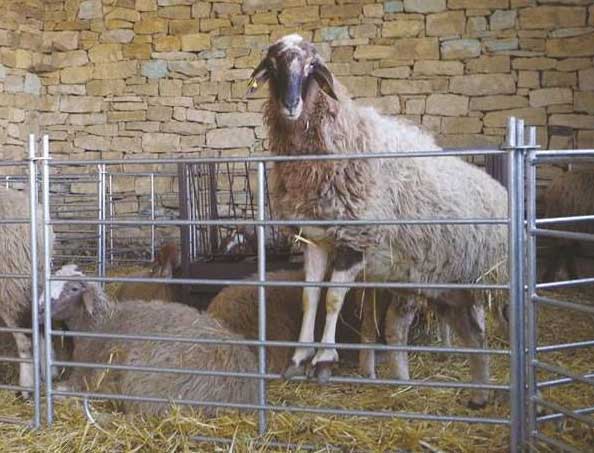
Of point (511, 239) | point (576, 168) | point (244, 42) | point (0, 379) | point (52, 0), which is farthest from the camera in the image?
point (52, 0)

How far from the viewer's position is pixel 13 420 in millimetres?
3887

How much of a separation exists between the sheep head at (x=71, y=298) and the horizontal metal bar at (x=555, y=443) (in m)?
2.81

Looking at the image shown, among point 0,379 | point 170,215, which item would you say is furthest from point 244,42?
point 0,379

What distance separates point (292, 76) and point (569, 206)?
4594 millimetres

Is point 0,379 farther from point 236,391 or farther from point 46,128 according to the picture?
point 46,128

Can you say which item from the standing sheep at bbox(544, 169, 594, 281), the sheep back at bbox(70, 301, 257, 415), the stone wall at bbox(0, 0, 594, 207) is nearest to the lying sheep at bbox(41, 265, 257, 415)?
the sheep back at bbox(70, 301, 257, 415)

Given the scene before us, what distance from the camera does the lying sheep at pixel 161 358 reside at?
393 centimetres

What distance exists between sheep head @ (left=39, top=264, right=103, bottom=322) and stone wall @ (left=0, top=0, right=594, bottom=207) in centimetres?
469

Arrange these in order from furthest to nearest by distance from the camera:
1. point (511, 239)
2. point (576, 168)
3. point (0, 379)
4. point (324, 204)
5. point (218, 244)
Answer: point (576, 168)
point (218, 244)
point (0, 379)
point (324, 204)
point (511, 239)

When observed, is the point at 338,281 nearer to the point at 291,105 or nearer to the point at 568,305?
the point at 291,105

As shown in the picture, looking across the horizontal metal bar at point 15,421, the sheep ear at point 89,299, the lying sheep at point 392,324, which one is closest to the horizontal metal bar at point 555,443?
the lying sheep at point 392,324

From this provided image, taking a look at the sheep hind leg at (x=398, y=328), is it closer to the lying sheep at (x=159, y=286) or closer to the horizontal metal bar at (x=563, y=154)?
the horizontal metal bar at (x=563, y=154)

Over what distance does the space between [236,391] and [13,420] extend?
1.07 metres

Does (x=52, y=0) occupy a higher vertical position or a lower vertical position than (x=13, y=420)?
A: higher
